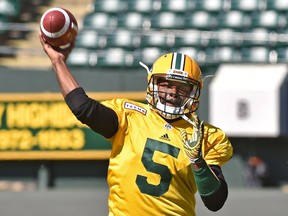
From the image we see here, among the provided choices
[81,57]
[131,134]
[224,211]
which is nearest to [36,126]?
[81,57]

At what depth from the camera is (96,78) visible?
1062cm

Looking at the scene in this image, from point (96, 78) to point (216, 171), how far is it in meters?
6.77

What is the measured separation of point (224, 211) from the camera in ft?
28.0

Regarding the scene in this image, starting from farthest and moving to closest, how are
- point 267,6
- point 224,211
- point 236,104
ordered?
point 267,6 → point 236,104 → point 224,211

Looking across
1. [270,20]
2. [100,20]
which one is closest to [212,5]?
[270,20]

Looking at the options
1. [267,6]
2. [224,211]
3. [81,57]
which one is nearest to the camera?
[224,211]

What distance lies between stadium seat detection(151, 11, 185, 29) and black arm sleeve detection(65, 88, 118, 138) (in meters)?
9.54

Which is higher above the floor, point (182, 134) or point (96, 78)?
point (182, 134)

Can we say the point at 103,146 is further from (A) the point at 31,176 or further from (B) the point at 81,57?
(B) the point at 81,57

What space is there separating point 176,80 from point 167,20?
31.1 ft

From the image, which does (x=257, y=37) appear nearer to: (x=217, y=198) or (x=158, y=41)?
(x=158, y=41)

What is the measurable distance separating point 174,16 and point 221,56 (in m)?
1.22

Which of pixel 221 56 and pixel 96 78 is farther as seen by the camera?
pixel 221 56

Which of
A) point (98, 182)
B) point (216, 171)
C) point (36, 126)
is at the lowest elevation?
point (98, 182)
